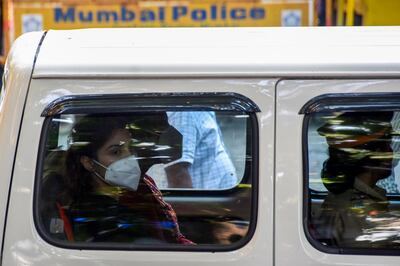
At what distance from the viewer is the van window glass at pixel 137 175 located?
2.17m

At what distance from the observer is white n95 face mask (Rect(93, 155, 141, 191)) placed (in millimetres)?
2330

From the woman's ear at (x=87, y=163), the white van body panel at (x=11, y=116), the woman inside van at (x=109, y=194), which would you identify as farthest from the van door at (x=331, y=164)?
the white van body panel at (x=11, y=116)

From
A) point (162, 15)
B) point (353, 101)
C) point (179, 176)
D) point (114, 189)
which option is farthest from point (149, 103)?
point (162, 15)

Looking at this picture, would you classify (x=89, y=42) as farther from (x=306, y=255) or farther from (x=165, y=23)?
(x=165, y=23)

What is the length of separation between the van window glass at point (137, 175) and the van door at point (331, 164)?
0.14 meters

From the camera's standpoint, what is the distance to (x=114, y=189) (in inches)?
91.2

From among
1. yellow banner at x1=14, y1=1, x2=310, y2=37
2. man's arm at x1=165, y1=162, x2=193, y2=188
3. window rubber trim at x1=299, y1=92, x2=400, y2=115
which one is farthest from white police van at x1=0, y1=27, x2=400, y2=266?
yellow banner at x1=14, y1=1, x2=310, y2=37

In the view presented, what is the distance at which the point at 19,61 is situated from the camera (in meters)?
2.16

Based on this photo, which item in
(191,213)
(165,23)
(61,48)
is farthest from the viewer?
(165,23)

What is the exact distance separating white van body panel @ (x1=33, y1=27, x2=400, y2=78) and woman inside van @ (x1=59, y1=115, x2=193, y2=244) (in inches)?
7.5

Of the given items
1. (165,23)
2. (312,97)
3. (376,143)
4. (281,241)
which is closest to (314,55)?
(312,97)

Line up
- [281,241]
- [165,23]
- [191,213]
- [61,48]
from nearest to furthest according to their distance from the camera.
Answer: [281,241]
[61,48]
[191,213]
[165,23]

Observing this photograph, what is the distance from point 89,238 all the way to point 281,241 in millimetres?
640

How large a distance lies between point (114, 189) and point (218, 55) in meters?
0.60
